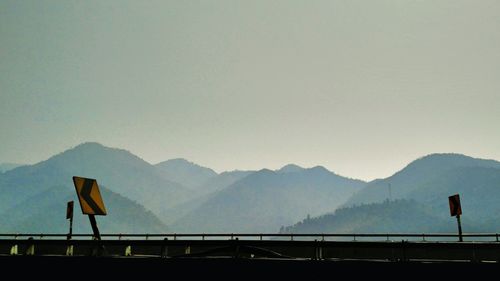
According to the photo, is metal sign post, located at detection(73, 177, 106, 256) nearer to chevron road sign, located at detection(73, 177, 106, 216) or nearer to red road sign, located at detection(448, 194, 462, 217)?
chevron road sign, located at detection(73, 177, 106, 216)

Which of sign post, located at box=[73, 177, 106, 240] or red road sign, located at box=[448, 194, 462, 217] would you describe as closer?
sign post, located at box=[73, 177, 106, 240]

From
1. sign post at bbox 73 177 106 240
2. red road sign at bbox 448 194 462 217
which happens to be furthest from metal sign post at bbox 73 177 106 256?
red road sign at bbox 448 194 462 217

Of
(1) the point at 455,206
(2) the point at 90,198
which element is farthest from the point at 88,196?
(1) the point at 455,206

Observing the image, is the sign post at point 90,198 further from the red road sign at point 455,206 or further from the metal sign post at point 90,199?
the red road sign at point 455,206

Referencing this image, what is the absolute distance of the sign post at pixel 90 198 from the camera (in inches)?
600

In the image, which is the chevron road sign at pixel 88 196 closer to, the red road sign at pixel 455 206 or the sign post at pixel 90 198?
the sign post at pixel 90 198

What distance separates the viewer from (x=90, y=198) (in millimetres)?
15703

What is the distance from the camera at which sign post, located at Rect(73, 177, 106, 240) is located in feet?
50.0

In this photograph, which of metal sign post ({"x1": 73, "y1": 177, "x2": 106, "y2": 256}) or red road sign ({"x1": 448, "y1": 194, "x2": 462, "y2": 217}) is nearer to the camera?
metal sign post ({"x1": 73, "y1": 177, "x2": 106, "y2": 256})

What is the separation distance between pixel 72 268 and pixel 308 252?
7.63 metres

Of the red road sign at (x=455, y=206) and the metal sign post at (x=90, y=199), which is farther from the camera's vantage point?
the red road sign at (x=455, y=206)

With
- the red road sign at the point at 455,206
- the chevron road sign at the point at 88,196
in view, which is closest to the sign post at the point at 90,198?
the chevron road sign at the point at 88,196

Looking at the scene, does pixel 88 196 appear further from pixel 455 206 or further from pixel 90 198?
pixel 455 206

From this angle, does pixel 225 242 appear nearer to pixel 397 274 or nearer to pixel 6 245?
pixel 397 274
